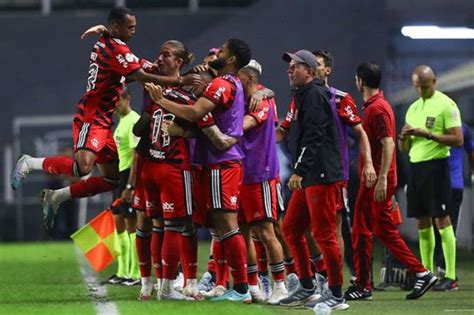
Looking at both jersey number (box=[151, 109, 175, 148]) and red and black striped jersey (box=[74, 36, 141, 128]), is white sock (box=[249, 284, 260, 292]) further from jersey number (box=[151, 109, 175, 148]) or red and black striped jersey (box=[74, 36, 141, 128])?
red and black striped jersey (box=[74, 36, 141, 128])

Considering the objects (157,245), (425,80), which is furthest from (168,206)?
(425,80)

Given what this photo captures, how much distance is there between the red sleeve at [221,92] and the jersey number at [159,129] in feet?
1.48

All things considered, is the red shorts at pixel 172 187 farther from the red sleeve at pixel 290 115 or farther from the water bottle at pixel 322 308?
the water bottle at pixel 322 308

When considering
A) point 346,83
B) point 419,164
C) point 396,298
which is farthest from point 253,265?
point 346,83

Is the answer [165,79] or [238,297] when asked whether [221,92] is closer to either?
[165,79]

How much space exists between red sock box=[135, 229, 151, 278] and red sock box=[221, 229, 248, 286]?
3.13ft

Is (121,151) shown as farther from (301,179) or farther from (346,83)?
(346,83)

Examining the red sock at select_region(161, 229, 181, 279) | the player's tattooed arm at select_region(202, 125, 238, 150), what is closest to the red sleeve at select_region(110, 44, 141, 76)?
the player's tattooed arm at select_region(202, 125, 238, 150)

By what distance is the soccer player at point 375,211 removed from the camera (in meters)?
11.2

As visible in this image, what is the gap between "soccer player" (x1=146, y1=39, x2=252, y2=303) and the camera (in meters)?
10.3

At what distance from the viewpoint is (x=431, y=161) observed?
13289 millimetres

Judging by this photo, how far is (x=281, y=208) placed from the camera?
11.9m

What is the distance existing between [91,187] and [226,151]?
155 cm

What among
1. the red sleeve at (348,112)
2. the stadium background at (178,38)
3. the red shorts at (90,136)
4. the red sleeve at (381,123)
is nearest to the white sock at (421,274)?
the red sleeve at (381,123)
